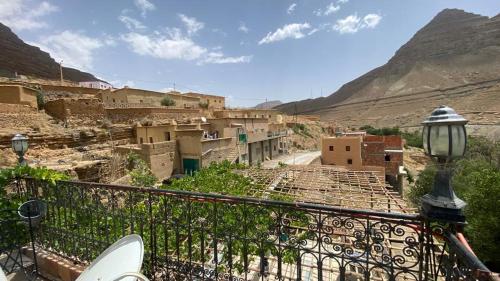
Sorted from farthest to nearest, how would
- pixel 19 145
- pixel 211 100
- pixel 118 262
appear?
pixel 211 100, pixel 19 145, pixel 118 262

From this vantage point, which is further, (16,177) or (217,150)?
(217,150)

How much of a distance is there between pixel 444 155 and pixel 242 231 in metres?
1.78

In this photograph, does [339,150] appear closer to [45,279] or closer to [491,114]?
[45,279]

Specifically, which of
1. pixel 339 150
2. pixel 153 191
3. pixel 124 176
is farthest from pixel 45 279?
pixel 339 150

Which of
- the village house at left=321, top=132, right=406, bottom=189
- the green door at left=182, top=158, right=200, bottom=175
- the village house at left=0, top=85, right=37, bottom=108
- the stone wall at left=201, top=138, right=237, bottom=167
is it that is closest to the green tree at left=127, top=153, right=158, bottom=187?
the green door at left=182, top=158, right=200, bottom=175

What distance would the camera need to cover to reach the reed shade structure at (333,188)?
292 inches

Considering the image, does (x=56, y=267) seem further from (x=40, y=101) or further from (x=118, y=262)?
(x=40, y=101)

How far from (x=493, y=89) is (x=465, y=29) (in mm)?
52160

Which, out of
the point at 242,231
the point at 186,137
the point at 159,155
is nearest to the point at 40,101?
the point at 159,155

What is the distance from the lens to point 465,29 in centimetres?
8500

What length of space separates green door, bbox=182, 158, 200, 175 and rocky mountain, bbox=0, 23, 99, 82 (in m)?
32.5

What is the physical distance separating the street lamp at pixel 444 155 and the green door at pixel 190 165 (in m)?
15.5

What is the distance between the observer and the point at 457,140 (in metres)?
1.56

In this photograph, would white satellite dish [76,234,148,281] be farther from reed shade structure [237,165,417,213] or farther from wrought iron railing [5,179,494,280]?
reed shade structure [237,165,417,213]
